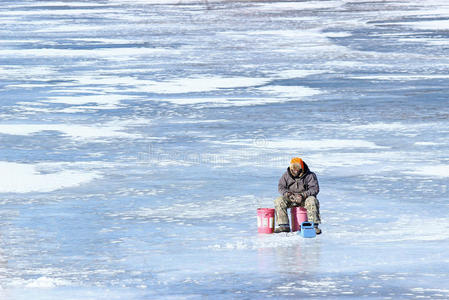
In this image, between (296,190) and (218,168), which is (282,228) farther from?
(218,168)

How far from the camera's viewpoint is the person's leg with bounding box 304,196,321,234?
32.0 ft

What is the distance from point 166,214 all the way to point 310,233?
1.54 metres

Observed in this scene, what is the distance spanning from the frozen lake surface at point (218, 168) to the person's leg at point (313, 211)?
20cm

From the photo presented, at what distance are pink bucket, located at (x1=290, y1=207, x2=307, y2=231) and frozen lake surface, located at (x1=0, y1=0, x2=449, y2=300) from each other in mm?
180

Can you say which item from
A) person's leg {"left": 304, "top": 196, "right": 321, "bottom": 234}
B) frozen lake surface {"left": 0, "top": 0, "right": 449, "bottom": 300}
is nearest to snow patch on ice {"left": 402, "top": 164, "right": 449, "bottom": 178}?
frozen lake surface {"left": 0, "top": 0, "right": 449, "bottom": 300}

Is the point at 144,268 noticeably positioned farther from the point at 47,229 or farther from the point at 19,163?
the point at 19,163

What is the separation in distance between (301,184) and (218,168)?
3.22 meters

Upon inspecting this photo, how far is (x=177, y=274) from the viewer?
845 centimetres

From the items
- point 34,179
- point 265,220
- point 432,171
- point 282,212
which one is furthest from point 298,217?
point 34,179

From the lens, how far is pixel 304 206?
33.0ft

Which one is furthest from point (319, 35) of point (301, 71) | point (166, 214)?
point (166, 214)

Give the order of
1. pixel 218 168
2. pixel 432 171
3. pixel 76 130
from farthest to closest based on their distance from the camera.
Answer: pixel 76 130, pixel 218 168, pixel 432 171

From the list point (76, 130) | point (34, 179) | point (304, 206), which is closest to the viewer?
point (304, 206)

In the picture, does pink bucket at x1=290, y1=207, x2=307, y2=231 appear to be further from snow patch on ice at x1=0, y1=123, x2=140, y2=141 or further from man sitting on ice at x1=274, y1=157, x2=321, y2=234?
snow patch on ice at x1=0, y1=123, x2=140, y2=141
